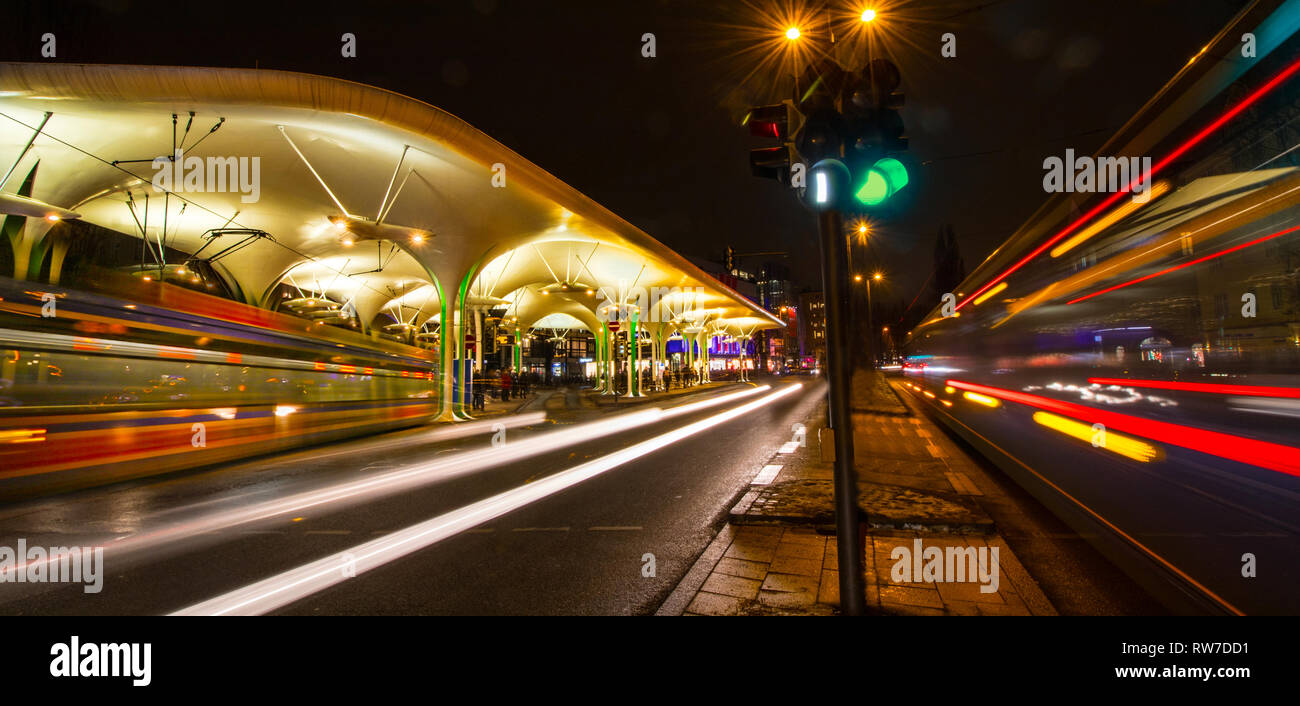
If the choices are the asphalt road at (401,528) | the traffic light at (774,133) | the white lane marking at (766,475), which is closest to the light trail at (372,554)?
the asphalt road at (401,528)

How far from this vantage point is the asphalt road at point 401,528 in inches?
143

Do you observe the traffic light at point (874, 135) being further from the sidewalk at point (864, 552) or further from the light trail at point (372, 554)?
the light trail at point (372, 554)

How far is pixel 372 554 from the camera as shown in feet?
15.3

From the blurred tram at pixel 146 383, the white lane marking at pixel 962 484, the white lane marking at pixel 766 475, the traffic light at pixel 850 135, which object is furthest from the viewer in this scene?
the white lane marking at pixel 766 475

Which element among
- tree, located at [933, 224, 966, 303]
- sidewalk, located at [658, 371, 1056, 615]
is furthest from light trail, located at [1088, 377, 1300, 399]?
tree, located at [933, 224, 966, 303]

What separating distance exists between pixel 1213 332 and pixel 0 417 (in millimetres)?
12314

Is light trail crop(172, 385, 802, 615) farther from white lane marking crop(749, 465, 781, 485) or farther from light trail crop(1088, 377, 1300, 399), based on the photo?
light trail crop(1088, 377, 1300, 399)

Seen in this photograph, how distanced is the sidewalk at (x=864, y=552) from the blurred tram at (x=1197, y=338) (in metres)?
1.07

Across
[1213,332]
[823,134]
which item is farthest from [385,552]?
[1213,332]

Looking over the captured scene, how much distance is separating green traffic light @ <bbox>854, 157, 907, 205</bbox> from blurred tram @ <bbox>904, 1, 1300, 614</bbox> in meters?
1.69

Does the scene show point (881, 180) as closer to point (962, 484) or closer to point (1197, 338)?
point (1197, 338)

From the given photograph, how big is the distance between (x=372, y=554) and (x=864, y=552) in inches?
163

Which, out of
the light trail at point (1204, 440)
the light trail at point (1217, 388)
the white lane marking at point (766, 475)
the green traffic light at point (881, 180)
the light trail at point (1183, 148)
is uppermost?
the light trail at point (1183, 148)
